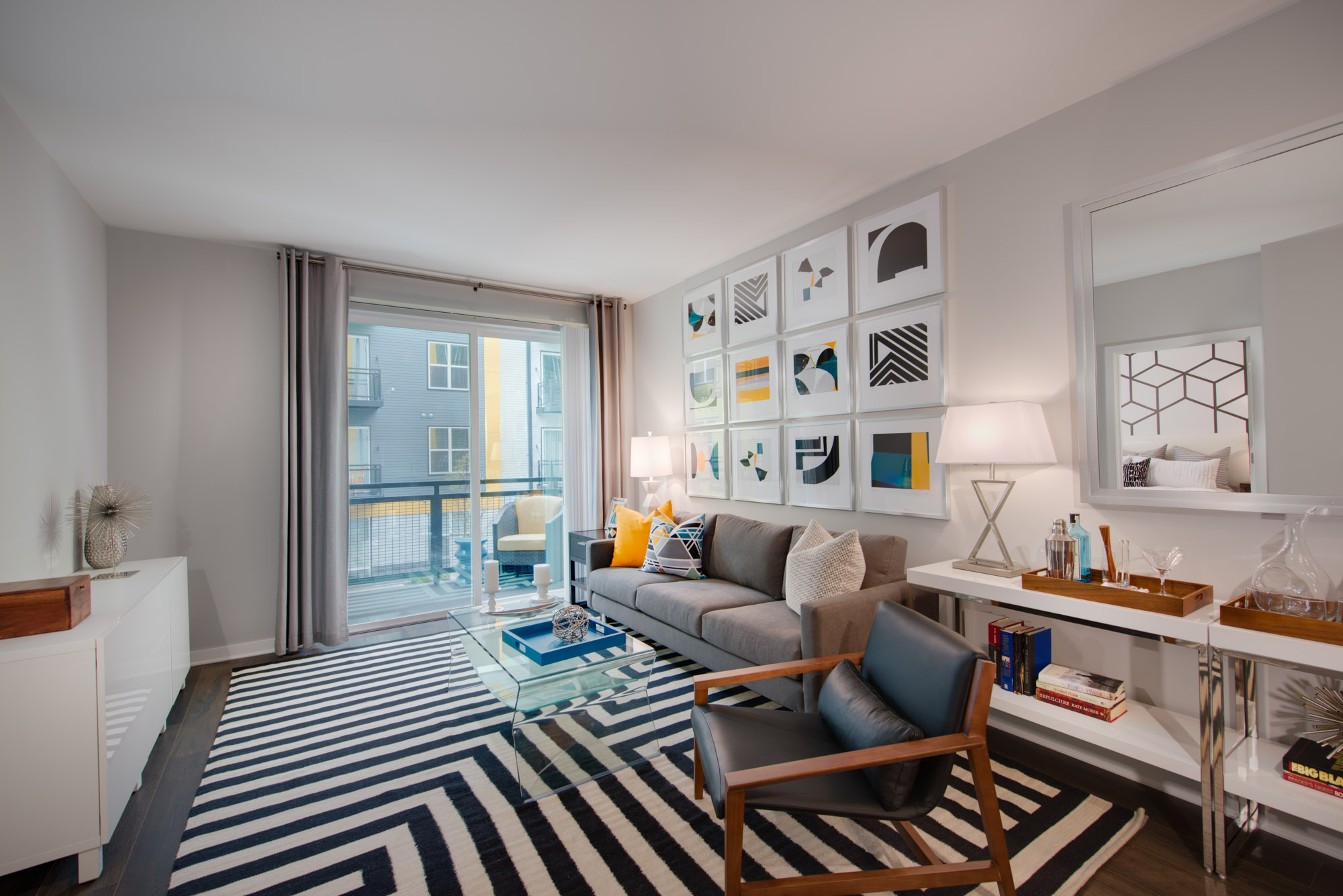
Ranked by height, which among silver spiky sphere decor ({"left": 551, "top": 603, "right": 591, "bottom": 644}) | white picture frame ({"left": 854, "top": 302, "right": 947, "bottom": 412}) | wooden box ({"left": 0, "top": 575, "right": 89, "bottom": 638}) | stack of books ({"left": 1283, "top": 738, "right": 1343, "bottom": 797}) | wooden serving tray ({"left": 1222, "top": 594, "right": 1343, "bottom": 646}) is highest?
white picture frame ({"left": 854, "top": 302, "right": 947, "bottom": 412})

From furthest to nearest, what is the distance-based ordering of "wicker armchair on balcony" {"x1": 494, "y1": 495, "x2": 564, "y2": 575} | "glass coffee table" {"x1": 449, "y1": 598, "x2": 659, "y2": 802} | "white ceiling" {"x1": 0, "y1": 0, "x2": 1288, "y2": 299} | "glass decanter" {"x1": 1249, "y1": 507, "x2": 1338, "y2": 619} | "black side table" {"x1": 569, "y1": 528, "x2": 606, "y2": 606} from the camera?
"wicker armchair on balcony" {"x1": 494, "y1": 495, "x2": 564, "y2": 575}
"black side table" {"x1": 569, "y1": 528, "x2": 606, "y2": 606}
"glass coffee table" {"x1": 449, "y1": 598, "x2": 659, "y2": 802}
"white ceiling" {"x1": 0, "y1": 0, "x2": 1288, "y2": 299}
"glass decanter" {"x1": 1249, "y1": 507, "x2": 1338, "y2": 619}

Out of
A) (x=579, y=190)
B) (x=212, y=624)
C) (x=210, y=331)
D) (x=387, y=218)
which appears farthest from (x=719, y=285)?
(x=212, y=624)

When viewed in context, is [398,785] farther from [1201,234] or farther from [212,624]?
[1201,234]

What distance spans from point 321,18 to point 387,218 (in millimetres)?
1788

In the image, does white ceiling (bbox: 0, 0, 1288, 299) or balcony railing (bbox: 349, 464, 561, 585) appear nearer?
white ceiling (bbox: 0, 0, 1288, 299)

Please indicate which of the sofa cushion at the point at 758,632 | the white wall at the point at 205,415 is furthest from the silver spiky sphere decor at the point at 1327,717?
the white wall at the point at 205,415

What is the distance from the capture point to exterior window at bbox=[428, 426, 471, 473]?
488cm

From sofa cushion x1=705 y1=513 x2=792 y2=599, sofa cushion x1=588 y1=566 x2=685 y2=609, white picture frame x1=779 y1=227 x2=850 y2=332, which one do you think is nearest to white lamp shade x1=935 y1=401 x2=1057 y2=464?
white picture frame x1=779 y1=227 x2=850 y2=332

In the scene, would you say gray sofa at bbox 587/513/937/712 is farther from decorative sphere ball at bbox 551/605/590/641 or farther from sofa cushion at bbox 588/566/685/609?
decorative sphere ball at bbox 551/605/590/641

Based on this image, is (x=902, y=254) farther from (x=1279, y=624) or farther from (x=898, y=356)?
(x=1279, y=624)

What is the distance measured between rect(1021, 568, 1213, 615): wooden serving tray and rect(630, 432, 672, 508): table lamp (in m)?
3.02

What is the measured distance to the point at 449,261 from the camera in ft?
14.9

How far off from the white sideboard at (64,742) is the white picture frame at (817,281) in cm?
357

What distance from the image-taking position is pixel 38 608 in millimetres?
1945
